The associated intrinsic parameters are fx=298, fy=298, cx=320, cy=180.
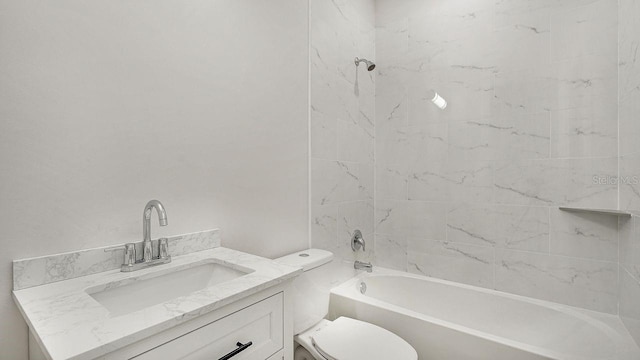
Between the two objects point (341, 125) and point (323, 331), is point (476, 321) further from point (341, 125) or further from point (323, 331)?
point (341, 125)

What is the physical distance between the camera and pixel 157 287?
1.06 m

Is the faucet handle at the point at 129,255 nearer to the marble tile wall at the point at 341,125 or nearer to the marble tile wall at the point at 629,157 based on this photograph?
the marble tile wall at the point at 341,125

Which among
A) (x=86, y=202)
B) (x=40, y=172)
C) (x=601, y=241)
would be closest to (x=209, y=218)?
(x=86, y=202)

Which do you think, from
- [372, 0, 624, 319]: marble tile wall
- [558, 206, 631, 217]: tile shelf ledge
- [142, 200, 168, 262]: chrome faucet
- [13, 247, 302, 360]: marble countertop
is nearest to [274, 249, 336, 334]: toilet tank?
[13, 247, 302, 360]: marble countertop

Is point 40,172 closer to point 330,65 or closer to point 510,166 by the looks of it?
point 330,65

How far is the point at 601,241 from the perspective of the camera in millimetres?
→ 1738

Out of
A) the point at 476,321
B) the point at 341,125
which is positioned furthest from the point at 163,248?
the point at 476,321

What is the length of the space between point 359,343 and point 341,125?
1.40 m

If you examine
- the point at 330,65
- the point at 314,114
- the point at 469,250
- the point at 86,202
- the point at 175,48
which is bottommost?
the point at 469,250

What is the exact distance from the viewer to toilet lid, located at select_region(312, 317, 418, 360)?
1.38 m

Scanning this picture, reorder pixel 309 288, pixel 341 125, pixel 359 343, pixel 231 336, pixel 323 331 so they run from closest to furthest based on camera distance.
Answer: pixel 231 336 < pixel 359 343 < pixel 323 331 < pixel 309 288 < pixel 341 125

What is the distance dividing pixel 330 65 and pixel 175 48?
1.11m

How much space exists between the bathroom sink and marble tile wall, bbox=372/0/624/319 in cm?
167

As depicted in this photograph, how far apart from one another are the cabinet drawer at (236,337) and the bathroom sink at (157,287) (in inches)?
6.7
